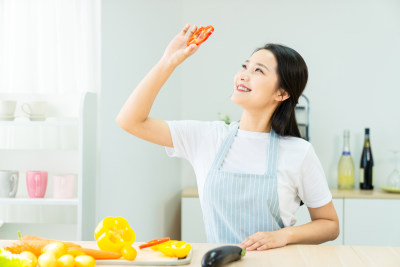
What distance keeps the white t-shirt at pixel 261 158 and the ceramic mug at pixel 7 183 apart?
106 cm

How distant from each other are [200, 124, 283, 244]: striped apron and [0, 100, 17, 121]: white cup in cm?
132

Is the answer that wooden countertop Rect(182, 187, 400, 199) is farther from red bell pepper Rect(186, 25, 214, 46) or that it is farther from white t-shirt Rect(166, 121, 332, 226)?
red bell pepper Rect(186, 25, 214, 46)

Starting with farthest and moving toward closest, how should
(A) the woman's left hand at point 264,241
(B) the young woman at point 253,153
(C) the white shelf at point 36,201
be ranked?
(C) the white shelf at point 36,201
(B) the young woman at point 253,153
(A) the woman's left hand at point 264,241

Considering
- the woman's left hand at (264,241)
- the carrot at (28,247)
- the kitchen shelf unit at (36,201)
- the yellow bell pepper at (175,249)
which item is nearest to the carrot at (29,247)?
the carrot at (28,247)

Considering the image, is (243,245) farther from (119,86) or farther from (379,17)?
(379,17)

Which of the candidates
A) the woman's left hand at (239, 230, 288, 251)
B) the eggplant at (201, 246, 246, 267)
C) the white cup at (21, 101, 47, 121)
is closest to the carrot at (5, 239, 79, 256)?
the eggplant at (201, 246, 246, 267)

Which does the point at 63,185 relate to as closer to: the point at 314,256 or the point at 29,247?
the point at 29,247

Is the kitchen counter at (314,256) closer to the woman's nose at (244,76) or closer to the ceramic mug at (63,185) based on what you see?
the woman's nose at (244,76)

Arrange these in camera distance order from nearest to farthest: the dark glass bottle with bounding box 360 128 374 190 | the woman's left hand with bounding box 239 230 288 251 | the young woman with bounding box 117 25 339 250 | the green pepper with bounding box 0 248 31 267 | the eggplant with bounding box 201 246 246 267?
1. the green pepper with bounding box 0 248 31 267
2. the eggplant with bounding box 201 246 246 267
3. the woman's left hand with bounding box 239 230 288 251
4. the young woman with bounding box 117 25 339 250
5. the dark glass bottle with bounding box 360 128 374 190

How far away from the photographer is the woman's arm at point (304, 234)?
1.40m

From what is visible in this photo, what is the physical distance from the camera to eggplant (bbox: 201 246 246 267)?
1139 millimetres

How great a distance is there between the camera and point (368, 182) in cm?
340

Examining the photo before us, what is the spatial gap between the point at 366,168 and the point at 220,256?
2.54 meters

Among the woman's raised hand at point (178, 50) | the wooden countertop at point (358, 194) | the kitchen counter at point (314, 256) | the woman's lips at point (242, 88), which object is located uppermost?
the woman's raised hand at point (178, 50)
